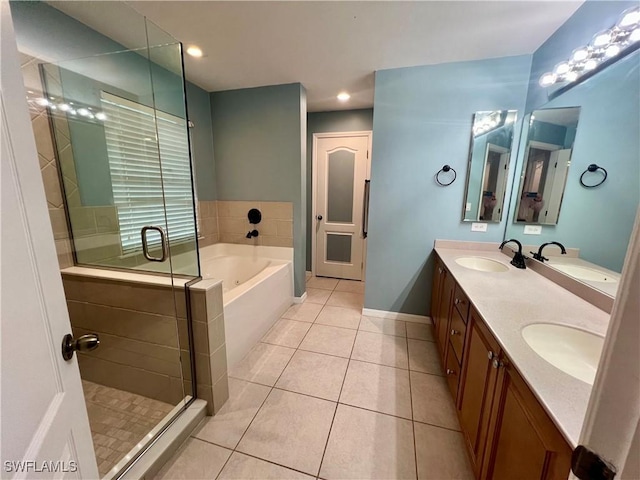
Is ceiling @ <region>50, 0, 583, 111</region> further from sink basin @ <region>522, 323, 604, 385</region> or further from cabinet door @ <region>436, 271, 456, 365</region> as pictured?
sink basin @ <region>522, 323, 604, 385</region>

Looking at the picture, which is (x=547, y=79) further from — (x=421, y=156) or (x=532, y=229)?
(x=532, y=229)

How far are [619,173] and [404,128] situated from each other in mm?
1566

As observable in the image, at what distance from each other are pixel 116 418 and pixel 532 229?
323 cm

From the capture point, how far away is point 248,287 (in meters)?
2.21

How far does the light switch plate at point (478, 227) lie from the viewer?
2.39 metres

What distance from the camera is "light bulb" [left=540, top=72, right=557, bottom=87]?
1.75 metres

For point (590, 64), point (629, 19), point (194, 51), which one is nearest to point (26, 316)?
point (194, 51)

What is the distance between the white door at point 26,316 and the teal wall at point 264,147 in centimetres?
234

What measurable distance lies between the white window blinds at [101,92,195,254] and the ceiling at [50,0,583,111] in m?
0.56

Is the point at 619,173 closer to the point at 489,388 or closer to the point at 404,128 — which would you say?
the point at 489,388

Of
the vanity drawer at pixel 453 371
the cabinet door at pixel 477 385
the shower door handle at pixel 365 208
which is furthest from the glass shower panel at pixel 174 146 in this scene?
the shower door handle at pixel 365 208

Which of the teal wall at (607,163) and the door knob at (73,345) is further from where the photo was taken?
the teal wall at (607,163)

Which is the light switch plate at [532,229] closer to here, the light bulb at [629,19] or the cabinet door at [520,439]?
the light bulb at [629,19]

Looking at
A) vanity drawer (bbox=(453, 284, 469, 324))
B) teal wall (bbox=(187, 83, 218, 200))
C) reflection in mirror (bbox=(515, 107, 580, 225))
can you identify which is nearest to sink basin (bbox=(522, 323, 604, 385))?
vanity drawer (bbox=(453, 284, 469, 324))
